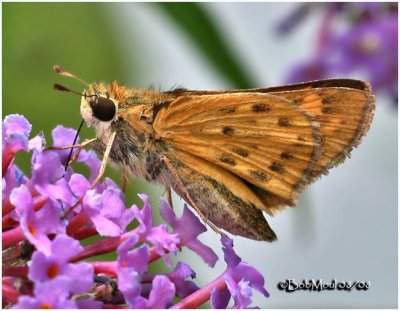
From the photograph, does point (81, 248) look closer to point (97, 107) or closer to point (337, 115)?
point (97, 107)

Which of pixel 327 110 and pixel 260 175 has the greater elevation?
pixel 327 110

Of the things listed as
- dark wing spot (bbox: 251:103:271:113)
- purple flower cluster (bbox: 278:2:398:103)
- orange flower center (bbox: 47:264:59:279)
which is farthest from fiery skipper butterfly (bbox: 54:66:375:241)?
purple flower cluster (bbox: 278:2:398:103)

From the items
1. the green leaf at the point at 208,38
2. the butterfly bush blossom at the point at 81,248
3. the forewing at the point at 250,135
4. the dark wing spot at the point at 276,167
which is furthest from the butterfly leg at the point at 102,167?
the green leaf at the point at 208,38

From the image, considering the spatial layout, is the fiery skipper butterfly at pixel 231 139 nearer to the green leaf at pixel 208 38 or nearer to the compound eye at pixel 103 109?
the compound eye at pixel 103 109

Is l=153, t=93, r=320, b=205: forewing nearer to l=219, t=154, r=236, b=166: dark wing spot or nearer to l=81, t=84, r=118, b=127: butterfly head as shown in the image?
l=219, t=154, r=236, b=166: dark wing spot

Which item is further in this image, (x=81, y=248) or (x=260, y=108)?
(x=260, y=108)

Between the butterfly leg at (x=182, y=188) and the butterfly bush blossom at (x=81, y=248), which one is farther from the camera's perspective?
the butterfly leg at (x=182, y=188)

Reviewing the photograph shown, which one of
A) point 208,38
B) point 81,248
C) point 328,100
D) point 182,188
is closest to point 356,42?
point 208,38
